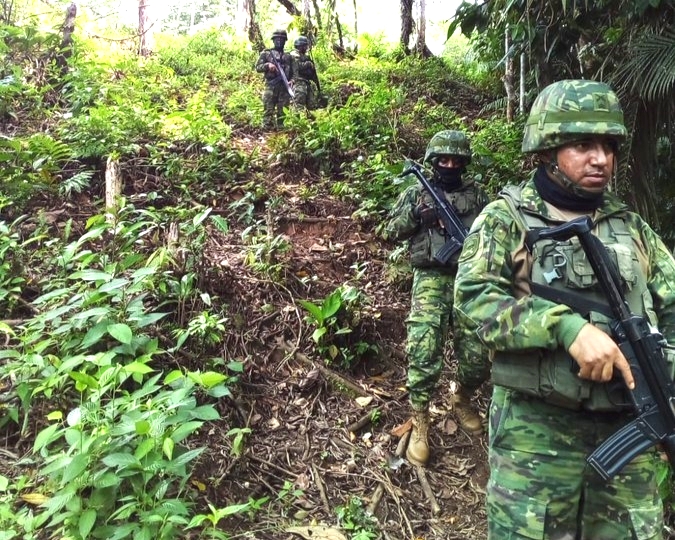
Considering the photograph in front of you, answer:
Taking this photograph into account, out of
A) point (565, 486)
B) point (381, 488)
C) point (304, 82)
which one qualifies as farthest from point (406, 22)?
point (565, 486)

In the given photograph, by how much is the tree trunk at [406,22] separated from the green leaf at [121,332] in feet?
38.7

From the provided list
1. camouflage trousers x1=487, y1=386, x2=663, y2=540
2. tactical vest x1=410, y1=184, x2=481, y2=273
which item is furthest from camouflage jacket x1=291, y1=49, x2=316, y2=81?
camouflage trousers x1=487, y1=386, x2=663, y2=540

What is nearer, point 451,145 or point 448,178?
point 451,145

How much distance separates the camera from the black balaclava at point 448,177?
420 centimetres

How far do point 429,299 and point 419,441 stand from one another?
100 cm

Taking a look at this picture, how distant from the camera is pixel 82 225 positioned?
17.7ft

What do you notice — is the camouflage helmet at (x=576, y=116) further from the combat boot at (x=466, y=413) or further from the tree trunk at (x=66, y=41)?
the tree trunk at (x=66, y=41)

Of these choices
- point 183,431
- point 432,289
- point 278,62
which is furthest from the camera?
point 278,62

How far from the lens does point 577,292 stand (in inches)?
80.2

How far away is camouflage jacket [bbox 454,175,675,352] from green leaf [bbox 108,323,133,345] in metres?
1.95

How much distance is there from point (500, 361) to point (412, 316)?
1.97 m

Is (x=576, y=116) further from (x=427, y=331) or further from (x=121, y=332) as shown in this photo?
(x=121, y=332)

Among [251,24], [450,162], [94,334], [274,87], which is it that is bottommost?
[94,334]

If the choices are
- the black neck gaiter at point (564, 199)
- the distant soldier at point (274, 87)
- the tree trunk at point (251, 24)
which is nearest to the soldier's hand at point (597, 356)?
the black neck gaiter at point (564, 199)
